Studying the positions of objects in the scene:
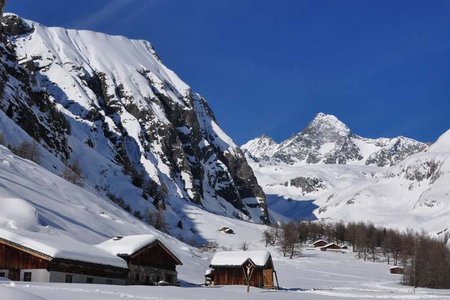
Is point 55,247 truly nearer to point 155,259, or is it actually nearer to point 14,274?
point 14,274

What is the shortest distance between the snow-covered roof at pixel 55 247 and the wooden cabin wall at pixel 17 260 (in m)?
0.56

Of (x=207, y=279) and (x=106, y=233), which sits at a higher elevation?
(x=106, y=233)

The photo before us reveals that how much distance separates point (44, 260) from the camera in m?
36.3

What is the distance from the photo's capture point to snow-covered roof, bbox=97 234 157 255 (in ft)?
149

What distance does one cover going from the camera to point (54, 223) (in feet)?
166

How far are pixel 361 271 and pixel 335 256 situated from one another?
29.2 metres

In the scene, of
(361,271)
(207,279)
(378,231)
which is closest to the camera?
(207,279)

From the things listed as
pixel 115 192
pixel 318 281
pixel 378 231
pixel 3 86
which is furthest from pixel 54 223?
pixel 378 231

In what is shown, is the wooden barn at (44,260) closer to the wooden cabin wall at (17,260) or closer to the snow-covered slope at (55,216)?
the wooden cabin wall at (17,260)

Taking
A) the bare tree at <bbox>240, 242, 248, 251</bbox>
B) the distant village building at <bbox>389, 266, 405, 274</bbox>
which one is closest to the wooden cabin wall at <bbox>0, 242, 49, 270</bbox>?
the distant village building at <bbox>389, 266, 405, 274</bbox>

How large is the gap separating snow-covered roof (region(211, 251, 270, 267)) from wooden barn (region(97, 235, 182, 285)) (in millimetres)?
14309

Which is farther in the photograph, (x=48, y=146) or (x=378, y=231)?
(x=378, y=231)

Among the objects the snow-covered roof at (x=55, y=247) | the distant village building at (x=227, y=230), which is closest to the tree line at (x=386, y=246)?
the distant village building at (x=227, y=230)

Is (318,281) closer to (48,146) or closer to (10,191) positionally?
(10,191)
